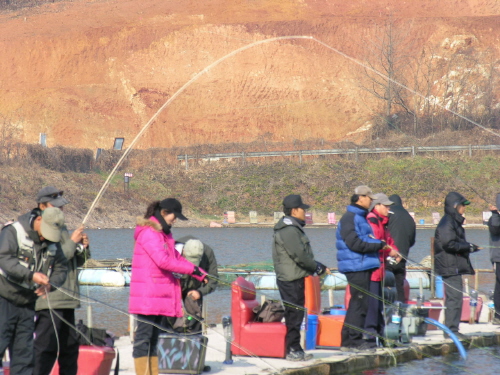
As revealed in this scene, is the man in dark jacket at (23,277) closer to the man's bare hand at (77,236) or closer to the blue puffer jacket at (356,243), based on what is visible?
the man's bare hand at (77,236)

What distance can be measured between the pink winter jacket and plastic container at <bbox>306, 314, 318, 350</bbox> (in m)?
2.38

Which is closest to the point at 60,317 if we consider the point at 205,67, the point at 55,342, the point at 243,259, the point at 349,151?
the point at 55,342

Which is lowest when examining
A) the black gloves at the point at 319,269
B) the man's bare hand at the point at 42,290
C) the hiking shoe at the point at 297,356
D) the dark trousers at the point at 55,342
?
the hiking shoe at the point at 297,356

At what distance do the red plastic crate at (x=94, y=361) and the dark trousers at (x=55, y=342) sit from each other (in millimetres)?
338

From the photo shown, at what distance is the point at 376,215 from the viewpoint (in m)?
8.93

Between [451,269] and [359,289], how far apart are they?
1.62 metres

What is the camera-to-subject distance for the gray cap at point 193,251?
26.6 ft

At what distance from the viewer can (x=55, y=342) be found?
6328mm

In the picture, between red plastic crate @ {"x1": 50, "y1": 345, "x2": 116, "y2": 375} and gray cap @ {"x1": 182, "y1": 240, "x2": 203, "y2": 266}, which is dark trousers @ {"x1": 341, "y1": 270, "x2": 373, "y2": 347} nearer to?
gray cap @ {"x1": 182, "y1": 240, "x2": 203, "y2": 266}

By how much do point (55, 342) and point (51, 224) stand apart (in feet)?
3.16

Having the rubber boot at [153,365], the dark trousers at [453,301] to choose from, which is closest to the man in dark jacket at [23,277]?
the rubber boot at [153,365]

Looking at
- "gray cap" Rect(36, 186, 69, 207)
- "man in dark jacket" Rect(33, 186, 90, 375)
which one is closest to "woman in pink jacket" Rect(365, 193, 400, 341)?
"man in dark jacket" Rect(33, 186, 90, 375)

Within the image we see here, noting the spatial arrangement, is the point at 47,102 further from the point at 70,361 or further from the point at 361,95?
the point at 70,361

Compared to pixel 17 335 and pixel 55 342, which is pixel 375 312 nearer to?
pixel 55 342
